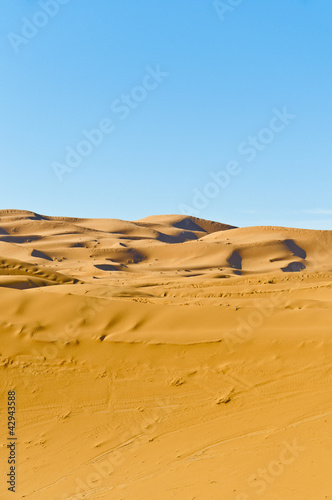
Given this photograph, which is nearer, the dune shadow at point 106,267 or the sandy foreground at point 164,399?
the sandy foreground at point 164,399

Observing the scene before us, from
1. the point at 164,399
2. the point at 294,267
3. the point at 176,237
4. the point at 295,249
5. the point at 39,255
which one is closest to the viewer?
the point at 164,399

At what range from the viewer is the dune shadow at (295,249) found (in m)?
36.0

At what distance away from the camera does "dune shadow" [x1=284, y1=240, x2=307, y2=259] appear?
118 ft

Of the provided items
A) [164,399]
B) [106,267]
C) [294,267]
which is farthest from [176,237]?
[164,399]

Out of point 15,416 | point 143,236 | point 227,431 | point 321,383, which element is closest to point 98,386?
point 15,416

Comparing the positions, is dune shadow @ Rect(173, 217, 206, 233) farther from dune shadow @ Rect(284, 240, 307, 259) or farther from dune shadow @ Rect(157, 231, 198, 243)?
dune shadow @ Rect(284, 240, 307, 259)

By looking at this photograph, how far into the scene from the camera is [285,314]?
6770 mm

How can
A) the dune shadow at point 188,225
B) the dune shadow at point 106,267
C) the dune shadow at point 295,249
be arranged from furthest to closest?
the dune shadow at point 188,225 → the dune shadow at point 295,249 → the dune shadow at point 106,267

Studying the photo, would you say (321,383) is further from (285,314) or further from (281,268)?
(281,268)

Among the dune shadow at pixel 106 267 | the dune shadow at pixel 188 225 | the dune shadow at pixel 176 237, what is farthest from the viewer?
the dune shadow at pixel 188 225

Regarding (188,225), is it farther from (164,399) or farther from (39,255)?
(164,399)

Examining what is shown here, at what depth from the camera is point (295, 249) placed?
121ft

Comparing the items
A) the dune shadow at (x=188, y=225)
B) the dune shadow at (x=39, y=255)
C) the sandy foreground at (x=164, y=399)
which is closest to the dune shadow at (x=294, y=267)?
the dune shadow at (x=39, y=255)

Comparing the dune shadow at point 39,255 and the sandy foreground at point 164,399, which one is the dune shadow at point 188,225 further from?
the sandy foreground at point 164,399
